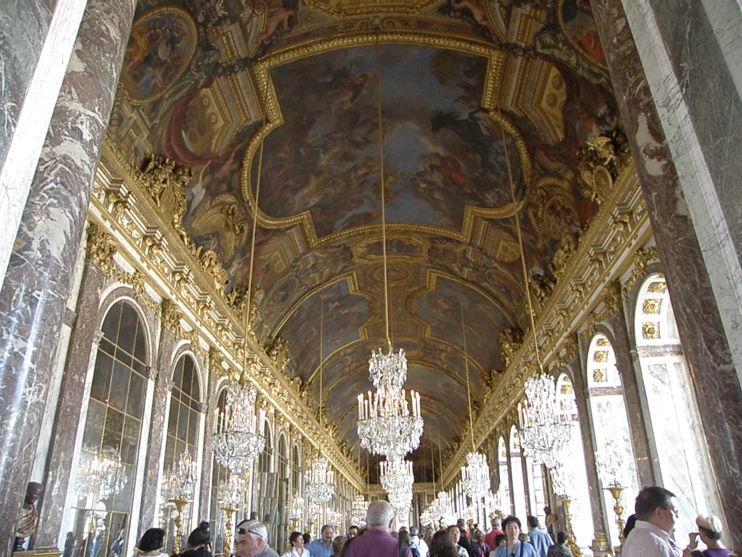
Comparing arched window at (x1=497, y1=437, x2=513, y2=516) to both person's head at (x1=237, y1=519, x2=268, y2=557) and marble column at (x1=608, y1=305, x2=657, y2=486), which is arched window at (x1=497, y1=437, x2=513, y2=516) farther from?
person's head at (x1=237, y1=519, x2=268, y2=557)

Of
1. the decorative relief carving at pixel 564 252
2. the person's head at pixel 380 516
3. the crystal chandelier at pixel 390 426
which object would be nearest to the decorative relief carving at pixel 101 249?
the crystal chandelier at pixel 390 426

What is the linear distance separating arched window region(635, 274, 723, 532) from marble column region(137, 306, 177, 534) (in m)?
7.90

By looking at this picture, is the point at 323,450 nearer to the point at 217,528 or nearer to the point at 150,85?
the point at 217,528

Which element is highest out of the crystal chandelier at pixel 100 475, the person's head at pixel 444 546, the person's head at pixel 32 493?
the crystal chandelier at pixel 100 475

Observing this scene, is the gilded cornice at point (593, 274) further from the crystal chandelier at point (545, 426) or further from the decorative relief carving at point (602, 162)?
the crystal chandelier at point (545, 426)

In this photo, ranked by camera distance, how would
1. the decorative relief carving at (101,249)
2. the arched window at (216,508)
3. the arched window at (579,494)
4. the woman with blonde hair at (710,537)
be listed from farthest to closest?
1. the arched window at (579,494)
2. the arched window at (216,508)
3. the decorative relief carving at (101,249)
4. the woman with blonde hair at (710,537)

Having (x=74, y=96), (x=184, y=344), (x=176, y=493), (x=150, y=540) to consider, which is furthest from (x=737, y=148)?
(x=184, y=344)

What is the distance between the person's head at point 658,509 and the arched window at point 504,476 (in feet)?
57.5

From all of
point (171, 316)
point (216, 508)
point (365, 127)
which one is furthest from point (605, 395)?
point (171, 316)

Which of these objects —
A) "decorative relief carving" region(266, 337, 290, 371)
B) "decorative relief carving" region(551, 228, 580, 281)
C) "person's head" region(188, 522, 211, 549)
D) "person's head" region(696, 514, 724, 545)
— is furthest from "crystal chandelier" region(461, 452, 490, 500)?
"person's head" region(696, 514, 724, 545)

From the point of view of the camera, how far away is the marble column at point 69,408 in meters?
6.29

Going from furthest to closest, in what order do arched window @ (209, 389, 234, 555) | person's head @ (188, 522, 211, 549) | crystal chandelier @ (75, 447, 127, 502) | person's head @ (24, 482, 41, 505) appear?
arched window @ (209, 389, 234, 555)
crystal chandelier @ (75, 447, 127, 502)
person's head @ (24, 482, 41, 505)
person's head @ (188, 522, 211, 549)

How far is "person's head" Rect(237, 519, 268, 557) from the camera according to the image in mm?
3203

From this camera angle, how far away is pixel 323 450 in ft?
93.7
